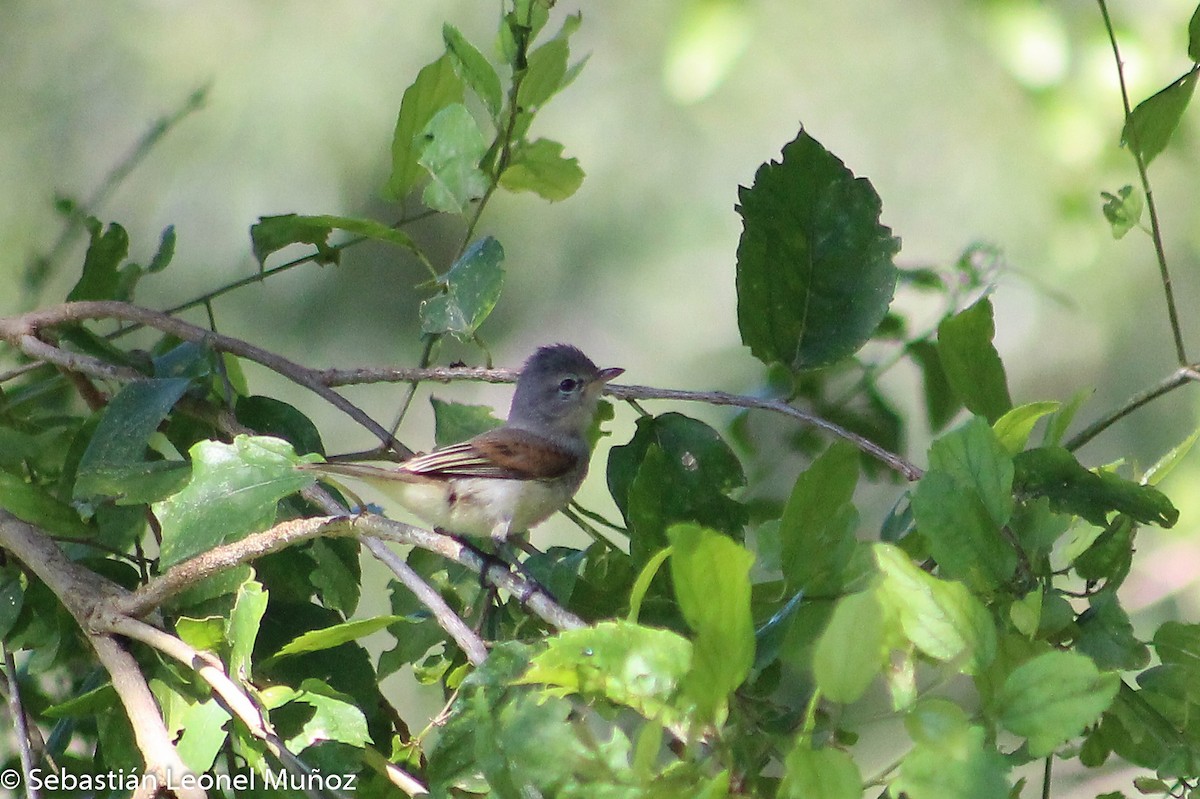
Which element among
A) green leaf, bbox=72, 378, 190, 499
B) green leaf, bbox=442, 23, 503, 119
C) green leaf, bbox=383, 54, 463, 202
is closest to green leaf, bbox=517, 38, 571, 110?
green leaf, bbox=442, 23, 503, 119

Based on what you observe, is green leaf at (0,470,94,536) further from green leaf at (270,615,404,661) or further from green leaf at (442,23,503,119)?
green leaf at (442,23,503,119)

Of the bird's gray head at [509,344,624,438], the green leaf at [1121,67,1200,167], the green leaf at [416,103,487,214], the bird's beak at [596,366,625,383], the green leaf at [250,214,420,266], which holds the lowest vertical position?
the bird's gray head at [509,344,624,438]

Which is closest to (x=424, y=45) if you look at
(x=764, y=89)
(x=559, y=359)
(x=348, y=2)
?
(x=348, y=2)

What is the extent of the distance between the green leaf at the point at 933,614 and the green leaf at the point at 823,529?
0.30 metres

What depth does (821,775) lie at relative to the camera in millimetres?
760

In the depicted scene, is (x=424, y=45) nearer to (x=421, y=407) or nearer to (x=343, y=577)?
(x=421, y=407)

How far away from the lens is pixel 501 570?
1547 mm

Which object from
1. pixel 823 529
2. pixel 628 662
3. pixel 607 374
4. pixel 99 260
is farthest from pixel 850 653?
pixel 607 374

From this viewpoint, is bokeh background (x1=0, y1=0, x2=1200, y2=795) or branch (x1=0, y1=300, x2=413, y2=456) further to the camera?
bokeh background (x1=0, y1=0, x2=1200, y2=795)

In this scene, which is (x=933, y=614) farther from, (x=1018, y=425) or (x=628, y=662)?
(x=1018, y=425)

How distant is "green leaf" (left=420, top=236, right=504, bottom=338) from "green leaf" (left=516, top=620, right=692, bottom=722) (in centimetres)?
87

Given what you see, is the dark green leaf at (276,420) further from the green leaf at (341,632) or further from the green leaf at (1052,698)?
the green leaf at (1052,698)

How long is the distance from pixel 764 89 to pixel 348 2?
191cm

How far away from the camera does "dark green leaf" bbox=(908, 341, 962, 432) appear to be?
1.99 metres
